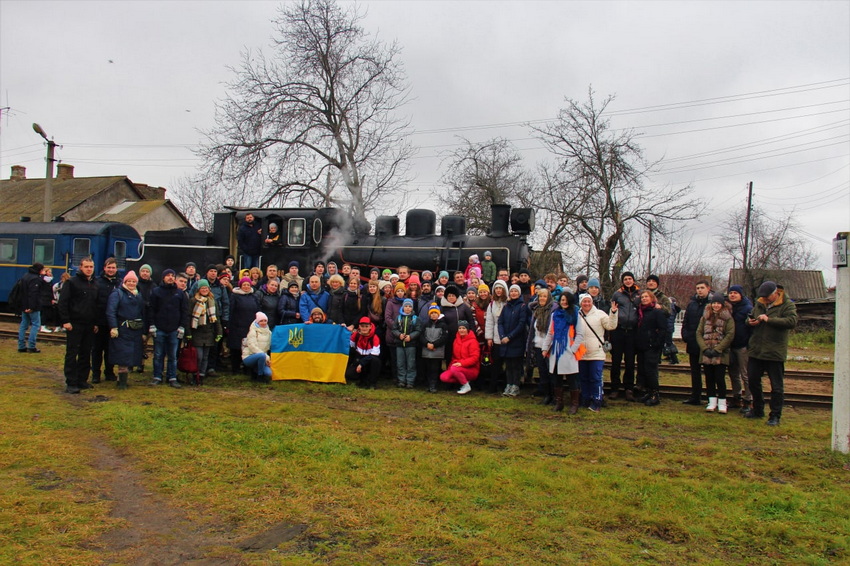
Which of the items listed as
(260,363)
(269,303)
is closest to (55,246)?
(269,303)

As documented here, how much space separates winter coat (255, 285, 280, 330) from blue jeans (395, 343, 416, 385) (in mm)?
2453

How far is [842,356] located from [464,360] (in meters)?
5.32

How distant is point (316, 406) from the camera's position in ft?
29.6

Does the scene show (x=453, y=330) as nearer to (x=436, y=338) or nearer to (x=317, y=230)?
(x=436, y=338)

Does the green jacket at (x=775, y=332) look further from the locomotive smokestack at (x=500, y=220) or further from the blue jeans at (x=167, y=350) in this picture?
the blue jeans at (x=167, y=350)

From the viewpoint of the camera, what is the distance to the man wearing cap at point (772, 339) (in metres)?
8.27

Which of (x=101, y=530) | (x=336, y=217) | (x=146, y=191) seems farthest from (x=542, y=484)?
(x=146, y=191)

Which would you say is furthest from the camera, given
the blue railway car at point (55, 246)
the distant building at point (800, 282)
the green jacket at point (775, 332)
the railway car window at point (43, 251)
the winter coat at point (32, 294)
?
the distant building at point (800, 282)

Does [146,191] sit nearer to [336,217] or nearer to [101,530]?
[336,217]

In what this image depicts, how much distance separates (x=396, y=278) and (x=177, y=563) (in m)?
8.45

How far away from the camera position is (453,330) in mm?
10867

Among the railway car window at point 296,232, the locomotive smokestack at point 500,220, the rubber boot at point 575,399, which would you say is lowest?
the rubber boot at point 575,399

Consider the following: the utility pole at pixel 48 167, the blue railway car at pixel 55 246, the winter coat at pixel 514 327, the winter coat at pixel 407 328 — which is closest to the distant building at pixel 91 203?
the utility pole at pixel 48 167

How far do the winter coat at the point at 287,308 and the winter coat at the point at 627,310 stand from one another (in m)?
5.63
